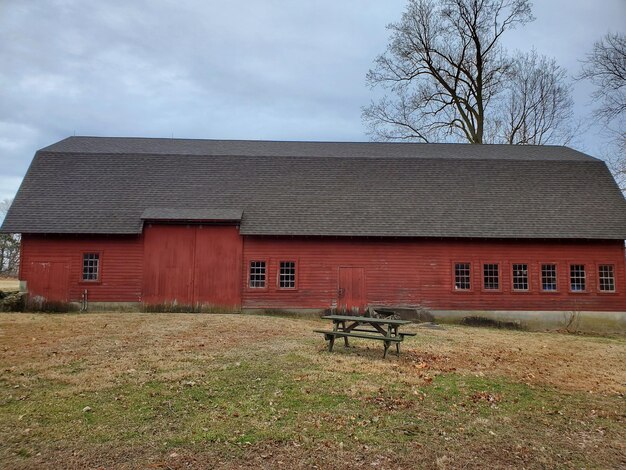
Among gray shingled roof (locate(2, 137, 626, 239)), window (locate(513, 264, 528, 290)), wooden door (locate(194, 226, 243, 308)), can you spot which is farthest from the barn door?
window (locate(513, 264, 528, 290))

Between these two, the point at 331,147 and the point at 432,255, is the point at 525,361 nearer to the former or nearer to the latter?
the point at 432,255

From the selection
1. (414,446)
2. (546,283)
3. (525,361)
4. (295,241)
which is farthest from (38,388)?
(546,283)

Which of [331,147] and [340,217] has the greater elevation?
[331,147]

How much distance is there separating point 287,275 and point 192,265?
405cm

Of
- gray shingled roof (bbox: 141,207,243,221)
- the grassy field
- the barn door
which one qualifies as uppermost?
gray shingled roof (bbox: 141,207,243,221)

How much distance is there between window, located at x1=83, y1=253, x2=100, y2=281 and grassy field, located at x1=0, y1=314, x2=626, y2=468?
26.0 feet

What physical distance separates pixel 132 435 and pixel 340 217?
1602cm

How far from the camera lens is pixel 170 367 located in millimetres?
9102

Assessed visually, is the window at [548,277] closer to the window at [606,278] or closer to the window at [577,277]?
the window at [577,277]

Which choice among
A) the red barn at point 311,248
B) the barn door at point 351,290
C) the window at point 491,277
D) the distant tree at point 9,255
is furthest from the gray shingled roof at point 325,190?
the distant tree at point 9,255

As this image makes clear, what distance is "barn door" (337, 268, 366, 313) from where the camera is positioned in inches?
799

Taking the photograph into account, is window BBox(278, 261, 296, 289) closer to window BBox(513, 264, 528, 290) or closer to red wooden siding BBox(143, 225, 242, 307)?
red wooden siding BBox(143, 225, 242, 307)

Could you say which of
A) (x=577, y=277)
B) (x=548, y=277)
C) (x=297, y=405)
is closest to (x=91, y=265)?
(x=297, y=405)

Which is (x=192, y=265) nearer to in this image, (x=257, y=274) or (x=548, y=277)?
(x=257, y=274)
